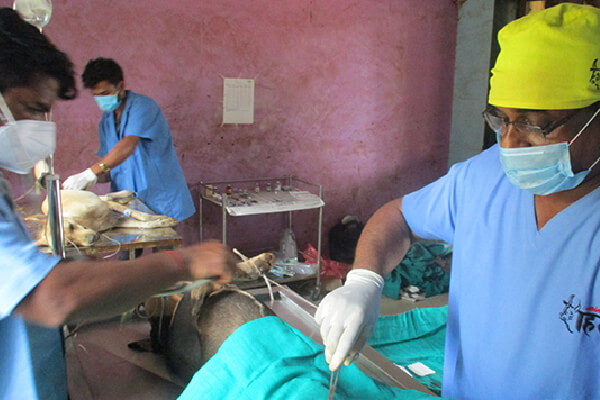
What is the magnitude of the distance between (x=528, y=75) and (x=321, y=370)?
88 centimetres

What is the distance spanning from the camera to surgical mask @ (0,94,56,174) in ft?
3.74

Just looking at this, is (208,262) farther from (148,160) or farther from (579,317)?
(148,160)

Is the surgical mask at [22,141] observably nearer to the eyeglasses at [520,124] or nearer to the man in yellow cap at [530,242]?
the man in yellow cap at [530,242]

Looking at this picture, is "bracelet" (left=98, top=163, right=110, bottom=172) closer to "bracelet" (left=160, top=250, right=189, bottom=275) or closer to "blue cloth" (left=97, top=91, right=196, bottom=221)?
"blue cloth" (left=97, top=91, right=196, bottom=221)

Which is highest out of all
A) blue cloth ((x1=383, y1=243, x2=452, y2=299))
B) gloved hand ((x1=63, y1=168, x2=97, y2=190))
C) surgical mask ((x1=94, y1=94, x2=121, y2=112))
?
surgical mask ((x1=94, y1=94, x2=121, y2=112))

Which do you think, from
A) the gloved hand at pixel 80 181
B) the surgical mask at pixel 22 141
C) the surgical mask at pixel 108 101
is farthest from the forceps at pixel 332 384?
the surgical mask at pixel 108 101

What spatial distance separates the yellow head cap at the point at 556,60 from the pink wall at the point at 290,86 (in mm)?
3377

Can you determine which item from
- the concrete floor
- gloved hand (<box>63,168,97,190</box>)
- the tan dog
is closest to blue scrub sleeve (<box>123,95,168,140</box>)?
gloved hand (<box>63,168,97,190</box>)

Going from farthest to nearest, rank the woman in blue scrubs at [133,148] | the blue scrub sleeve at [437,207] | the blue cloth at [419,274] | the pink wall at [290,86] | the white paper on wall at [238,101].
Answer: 1. the blue cloth at [419,274]
2. the white paper on wall at [238,101]
3. the pink wall at [290,86]
4. the woman in blue scrubs at [133,148]
5. the blue scrub sleeve at [437,207]

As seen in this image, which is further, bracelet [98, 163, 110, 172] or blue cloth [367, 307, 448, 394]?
bracelet [98, 163, 110, 172]

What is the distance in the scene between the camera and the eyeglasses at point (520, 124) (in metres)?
1.07

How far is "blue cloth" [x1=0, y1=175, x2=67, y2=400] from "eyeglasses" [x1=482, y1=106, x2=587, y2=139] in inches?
40.7

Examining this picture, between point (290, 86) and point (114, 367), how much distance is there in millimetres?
3094

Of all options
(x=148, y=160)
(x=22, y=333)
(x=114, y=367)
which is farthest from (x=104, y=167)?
(x=22, y=333)
